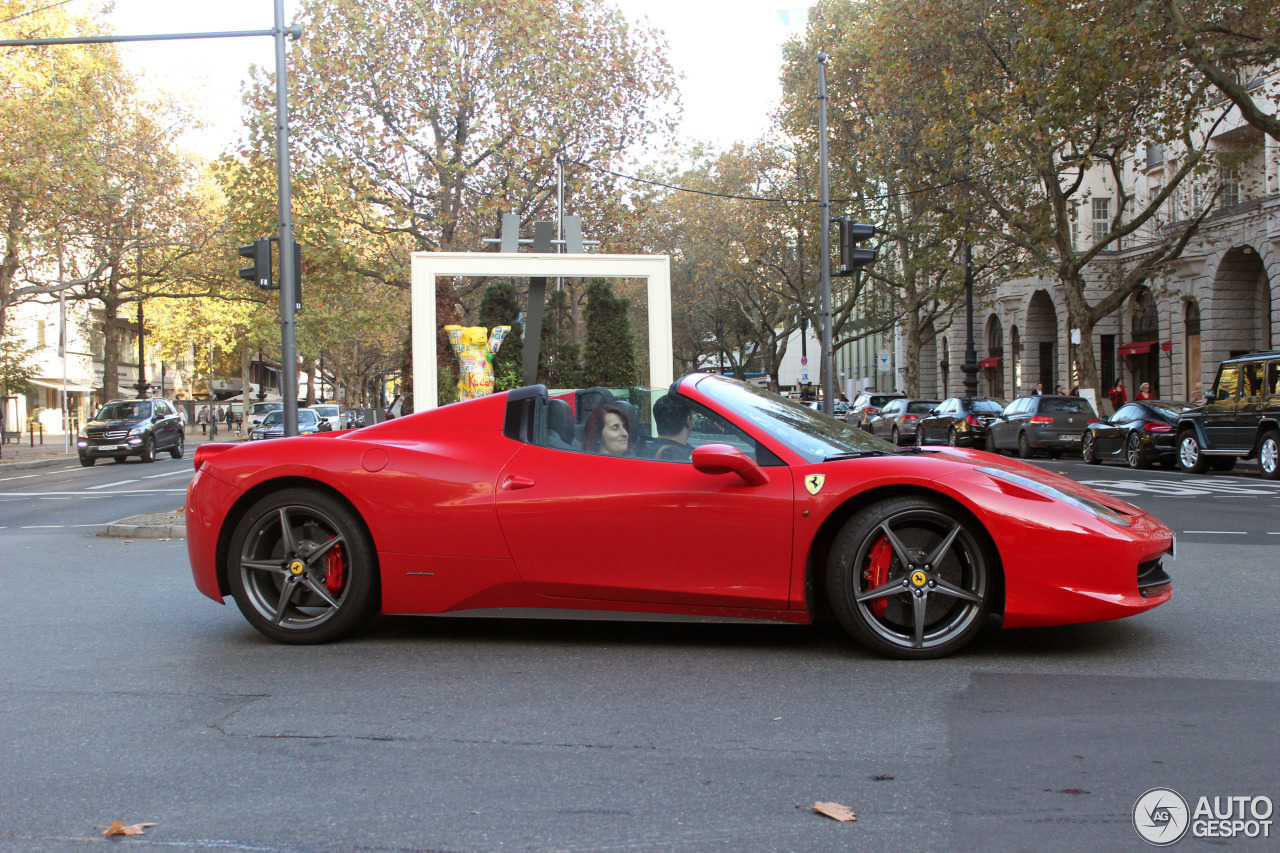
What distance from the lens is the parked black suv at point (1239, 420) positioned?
58.2 feet

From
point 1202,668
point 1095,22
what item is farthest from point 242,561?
point 1095,22

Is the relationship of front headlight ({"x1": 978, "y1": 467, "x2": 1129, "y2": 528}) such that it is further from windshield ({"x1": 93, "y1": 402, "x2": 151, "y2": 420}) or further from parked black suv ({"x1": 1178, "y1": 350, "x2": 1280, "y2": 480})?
windshield ({"x1": 93, "y1": 402, "x2": 151, "y2": 420})

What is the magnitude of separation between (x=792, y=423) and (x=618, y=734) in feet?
6.66

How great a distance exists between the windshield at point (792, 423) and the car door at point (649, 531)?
19 centimetres

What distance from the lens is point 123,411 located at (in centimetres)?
3164

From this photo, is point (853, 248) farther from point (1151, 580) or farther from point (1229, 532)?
point (1151, 580)

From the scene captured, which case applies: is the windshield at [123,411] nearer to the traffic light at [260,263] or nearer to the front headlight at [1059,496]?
the traffic light at [260,263]

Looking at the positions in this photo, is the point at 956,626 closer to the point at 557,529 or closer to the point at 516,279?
the point at 557,529

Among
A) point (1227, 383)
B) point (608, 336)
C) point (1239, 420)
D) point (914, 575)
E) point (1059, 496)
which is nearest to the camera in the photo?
point (914, 575)

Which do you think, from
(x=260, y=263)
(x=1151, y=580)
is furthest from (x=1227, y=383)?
(x=1151, y=580)

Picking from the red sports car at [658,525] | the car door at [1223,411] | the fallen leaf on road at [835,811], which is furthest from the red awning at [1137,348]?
the fallen leaf on road at [835,811]

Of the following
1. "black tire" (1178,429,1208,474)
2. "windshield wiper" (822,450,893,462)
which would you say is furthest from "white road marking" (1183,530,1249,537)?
"black tire" (1178,429,1208,474)

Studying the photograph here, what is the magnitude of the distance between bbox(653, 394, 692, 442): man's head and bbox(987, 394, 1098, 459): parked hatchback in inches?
858

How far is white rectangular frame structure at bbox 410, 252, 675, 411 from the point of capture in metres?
12.4
